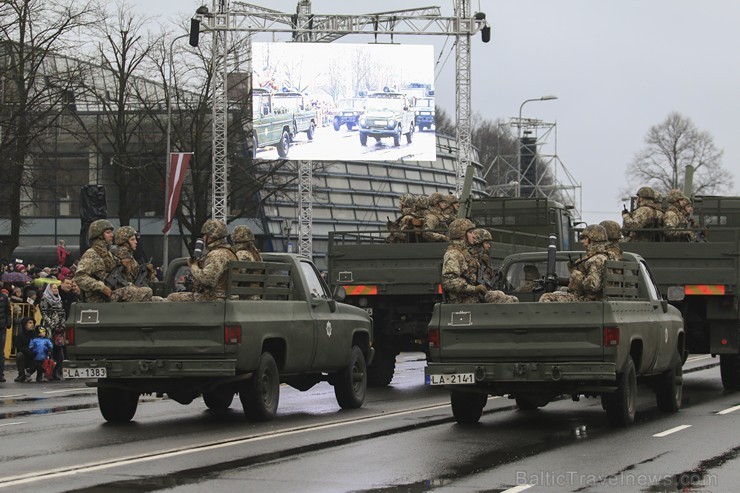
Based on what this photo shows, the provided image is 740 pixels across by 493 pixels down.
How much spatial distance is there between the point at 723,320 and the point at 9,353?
14.7m

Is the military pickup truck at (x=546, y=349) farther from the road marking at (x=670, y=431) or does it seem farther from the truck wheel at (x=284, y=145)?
the truck wheel at (x=284, y=145)

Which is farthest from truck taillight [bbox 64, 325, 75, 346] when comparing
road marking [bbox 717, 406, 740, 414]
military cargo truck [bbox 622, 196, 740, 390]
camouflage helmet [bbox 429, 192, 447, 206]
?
camouflage helmet [bbox 429, 192, 447, 206]

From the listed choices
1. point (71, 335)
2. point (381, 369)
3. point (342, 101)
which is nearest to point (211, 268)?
point (71, 335)

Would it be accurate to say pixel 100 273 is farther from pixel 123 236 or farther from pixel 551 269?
pixel 551 269

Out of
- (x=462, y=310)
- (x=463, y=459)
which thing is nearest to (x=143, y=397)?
(x=462, y=310)

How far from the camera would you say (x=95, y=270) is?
1467 cm

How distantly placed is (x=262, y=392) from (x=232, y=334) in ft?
3.15

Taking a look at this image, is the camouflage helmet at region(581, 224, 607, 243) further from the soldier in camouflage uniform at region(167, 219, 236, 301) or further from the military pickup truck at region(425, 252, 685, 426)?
the soldier in camouflage uniform at region(167, 219, 236, 301)

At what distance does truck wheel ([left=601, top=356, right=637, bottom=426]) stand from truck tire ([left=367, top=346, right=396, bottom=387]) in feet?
22.9

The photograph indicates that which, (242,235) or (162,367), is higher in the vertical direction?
(242,235)

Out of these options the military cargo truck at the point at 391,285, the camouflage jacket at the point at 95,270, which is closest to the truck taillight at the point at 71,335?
the camouflage jacket at the point at 95,270

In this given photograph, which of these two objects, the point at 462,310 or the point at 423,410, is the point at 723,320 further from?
the point at 462,310

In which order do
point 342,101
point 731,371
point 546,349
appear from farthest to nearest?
1. point 342,101
2. point 731,371
3. point 546,349

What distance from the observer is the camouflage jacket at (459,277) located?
1422cm
